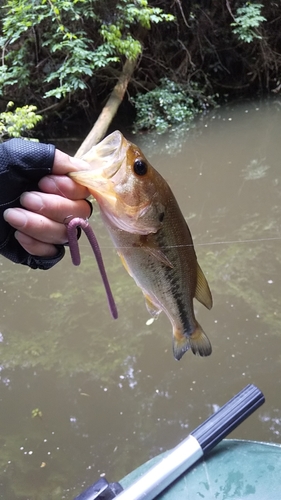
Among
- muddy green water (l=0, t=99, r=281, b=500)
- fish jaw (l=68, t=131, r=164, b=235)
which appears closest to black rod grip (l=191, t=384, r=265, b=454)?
muddy green water (l=0, t=99, r=281, b=500)

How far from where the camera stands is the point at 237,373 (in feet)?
9.17

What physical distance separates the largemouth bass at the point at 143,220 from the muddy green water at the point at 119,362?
52 cm

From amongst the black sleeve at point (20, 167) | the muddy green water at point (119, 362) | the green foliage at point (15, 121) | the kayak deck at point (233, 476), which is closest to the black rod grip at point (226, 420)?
the kayak deck at point (233, 476)

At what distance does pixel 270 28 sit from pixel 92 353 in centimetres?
1053

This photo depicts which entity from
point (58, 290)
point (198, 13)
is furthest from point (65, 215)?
point (198, 13)

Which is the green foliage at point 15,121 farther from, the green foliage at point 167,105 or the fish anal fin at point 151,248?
the fish anal fin at point 151,248

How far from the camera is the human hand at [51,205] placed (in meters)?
1.10

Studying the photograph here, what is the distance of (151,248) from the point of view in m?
1.25

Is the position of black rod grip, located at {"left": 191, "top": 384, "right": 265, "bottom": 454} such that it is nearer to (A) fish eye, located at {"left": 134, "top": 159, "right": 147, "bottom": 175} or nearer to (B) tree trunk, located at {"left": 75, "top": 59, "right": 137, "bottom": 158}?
(A) fish eye, located at {"left": 134, "top": 159, "right": 147, "bottom": 175}

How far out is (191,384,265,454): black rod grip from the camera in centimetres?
174

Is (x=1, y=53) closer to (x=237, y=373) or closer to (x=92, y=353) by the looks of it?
(x=92, y=353)

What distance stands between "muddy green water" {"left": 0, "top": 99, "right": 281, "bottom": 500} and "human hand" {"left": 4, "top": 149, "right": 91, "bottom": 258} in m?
0.74

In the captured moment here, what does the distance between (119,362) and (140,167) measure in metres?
2.14

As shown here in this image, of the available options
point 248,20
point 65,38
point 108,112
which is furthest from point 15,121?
point 248,20
